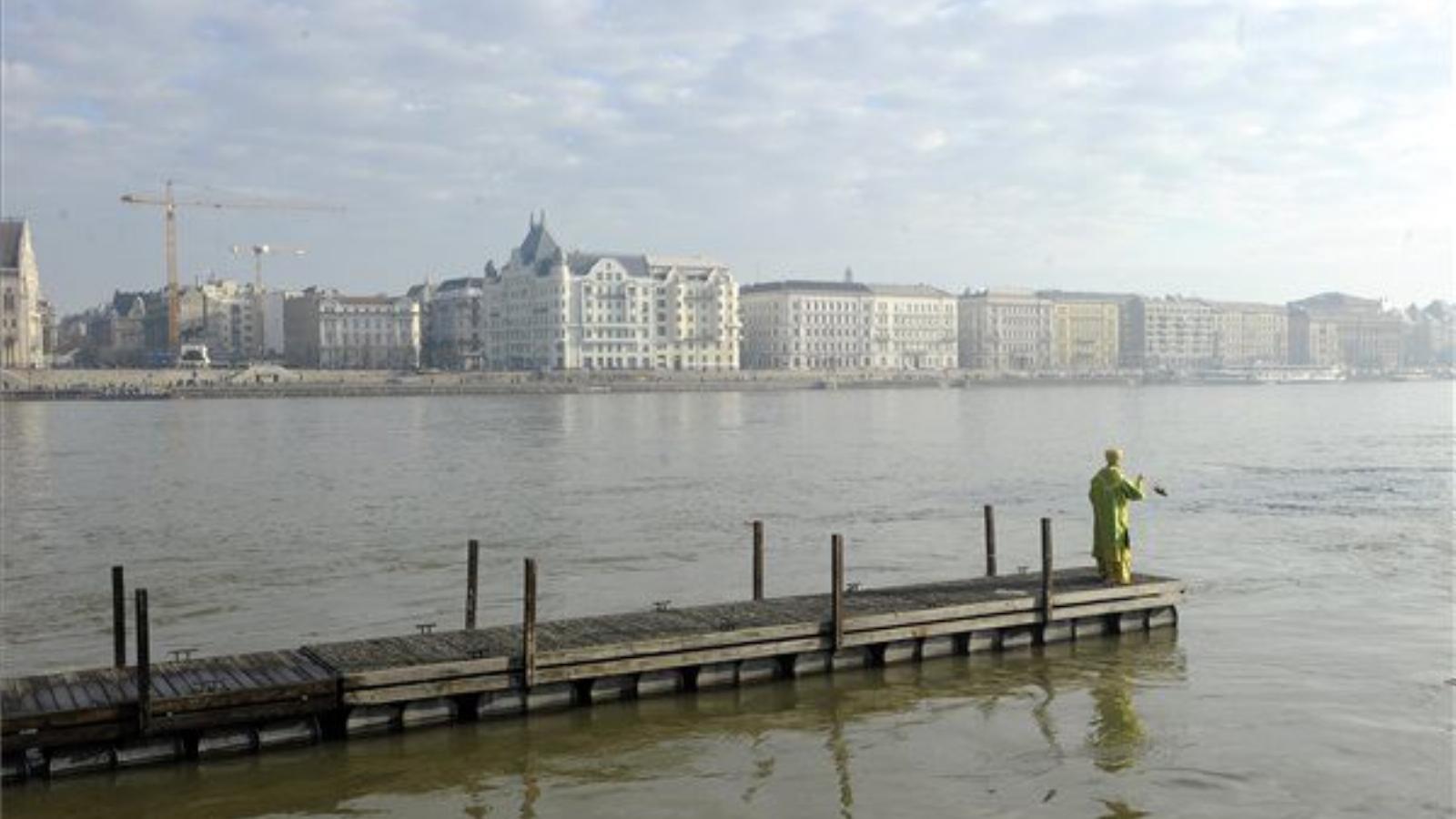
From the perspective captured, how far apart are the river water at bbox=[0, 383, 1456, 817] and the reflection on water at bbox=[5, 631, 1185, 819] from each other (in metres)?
0.05

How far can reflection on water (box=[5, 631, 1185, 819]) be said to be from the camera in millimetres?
14742

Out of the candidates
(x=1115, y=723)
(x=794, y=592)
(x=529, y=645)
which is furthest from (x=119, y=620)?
(x=794, y=592)

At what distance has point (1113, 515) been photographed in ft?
72.0

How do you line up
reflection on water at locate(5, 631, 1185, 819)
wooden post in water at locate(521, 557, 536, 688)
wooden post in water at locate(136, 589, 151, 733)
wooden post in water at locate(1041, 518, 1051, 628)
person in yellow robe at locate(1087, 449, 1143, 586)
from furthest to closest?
person in yellow robe at locate(1087, 449, 1143, 586), wooden post in water at locate(1041, 518, 1051, 628), wooden post in water at locate(521, 557, 536, 688), wooden post in water at locate(136, 589, 151, 733), reflection on water at locate(5, 631, 1185, 819)

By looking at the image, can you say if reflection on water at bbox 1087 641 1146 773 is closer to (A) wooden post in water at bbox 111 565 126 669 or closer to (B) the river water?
(B) the river water

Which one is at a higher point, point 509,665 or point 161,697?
point 161,697

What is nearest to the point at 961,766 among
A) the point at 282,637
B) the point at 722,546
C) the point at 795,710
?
the point at 795,710

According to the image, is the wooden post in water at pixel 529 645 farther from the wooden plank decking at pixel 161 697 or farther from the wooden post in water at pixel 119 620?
the wooden post in water at pixel 119 620

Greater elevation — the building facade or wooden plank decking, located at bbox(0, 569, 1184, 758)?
the building facade

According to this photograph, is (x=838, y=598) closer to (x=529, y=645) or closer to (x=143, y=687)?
(x=529, y=645)

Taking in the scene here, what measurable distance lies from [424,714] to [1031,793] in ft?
23.9

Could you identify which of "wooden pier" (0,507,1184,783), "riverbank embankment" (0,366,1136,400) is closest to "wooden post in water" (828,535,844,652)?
"wooden pier" (0,507,1184,783)

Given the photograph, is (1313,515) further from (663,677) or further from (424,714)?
(424,714)

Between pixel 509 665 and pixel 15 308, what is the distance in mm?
193693
